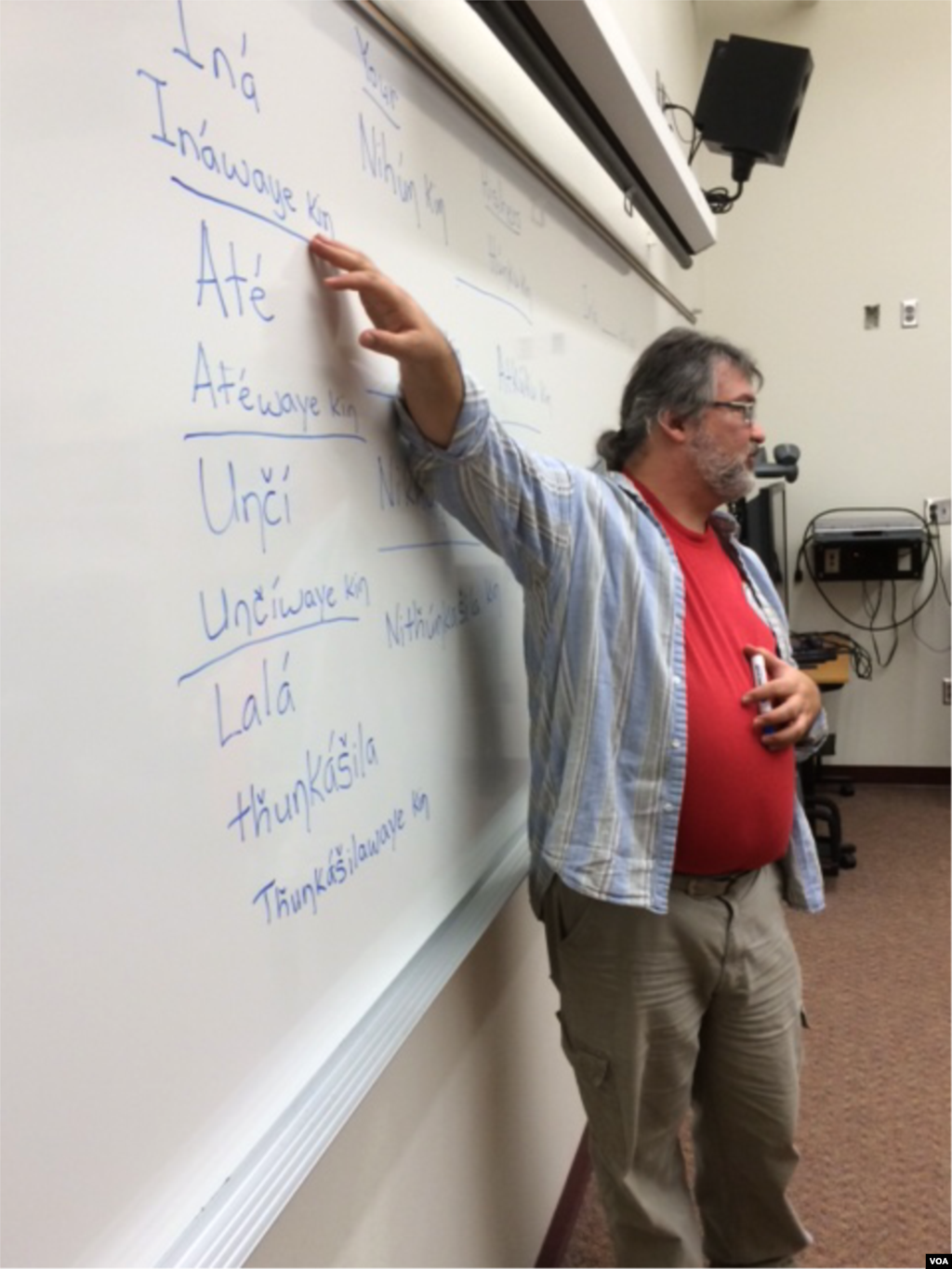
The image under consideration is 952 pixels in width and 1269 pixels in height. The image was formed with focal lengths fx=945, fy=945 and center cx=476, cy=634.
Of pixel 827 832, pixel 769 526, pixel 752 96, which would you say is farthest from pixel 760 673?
pixel 827 832

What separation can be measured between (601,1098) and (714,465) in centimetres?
92

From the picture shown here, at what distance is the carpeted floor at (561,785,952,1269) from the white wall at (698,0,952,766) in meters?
1.01

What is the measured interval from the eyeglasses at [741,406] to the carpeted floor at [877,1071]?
146cm

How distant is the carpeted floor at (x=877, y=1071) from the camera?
5.69ft

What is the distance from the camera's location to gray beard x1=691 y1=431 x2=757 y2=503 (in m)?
1.41

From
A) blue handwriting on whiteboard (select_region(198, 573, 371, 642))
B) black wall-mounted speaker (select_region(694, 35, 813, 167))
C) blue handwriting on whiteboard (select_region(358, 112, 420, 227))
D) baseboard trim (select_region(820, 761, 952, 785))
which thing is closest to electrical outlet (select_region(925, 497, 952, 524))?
baseboard trim (select_region(820, 761, 952, 785))

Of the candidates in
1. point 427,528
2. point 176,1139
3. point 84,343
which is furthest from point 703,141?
point 176,1139

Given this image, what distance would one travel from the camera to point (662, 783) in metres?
1.22

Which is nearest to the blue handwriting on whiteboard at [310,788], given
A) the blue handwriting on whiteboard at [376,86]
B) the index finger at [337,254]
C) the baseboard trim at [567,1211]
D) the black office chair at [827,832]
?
the index finger at [337,254]

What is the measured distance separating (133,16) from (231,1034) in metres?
0.75

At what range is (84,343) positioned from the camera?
604mm

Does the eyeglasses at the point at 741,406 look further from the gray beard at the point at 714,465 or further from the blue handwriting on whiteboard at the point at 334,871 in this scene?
the blue handwriting on whiteboard at the point at 334,871

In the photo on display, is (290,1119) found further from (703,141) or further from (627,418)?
(703,141)

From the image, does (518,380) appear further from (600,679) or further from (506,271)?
(600,679)
